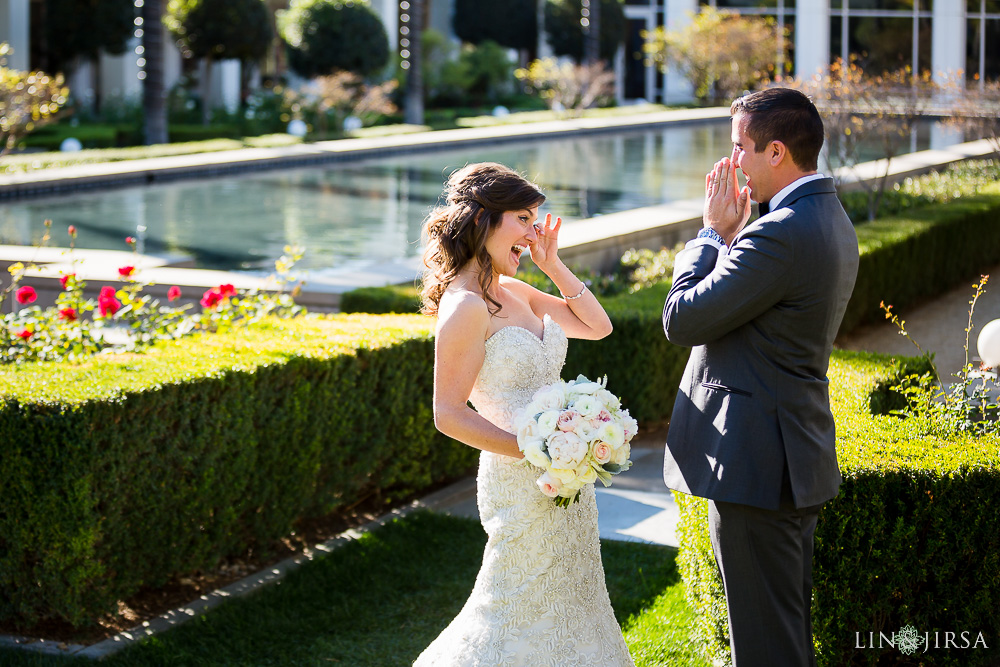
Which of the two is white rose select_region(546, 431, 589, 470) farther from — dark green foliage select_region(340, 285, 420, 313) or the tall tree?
the tall tree

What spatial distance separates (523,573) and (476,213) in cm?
99

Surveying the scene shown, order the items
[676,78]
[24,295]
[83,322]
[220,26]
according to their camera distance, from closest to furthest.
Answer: [24,295] < [83,322] < [220,26] < [676,78]

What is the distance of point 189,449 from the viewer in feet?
13.7

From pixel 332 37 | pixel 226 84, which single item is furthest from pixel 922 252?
pixel 226 84

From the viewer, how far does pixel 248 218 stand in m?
13.7

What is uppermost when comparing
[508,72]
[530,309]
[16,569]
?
[508,72]

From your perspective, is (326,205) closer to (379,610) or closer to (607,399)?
(379,610)

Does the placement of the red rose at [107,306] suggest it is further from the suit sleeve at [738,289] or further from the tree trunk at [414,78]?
the tree trunk at [414,78]

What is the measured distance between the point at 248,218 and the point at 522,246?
11197 mm

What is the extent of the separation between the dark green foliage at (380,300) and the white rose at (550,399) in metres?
3.68

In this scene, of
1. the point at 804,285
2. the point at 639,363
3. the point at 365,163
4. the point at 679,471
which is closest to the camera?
the point at 804,285

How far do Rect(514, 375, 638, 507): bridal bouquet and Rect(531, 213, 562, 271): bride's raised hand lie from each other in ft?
1.41

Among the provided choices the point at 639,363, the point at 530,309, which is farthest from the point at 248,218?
the point at 530,309

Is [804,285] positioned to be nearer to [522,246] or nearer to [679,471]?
[679,471]
